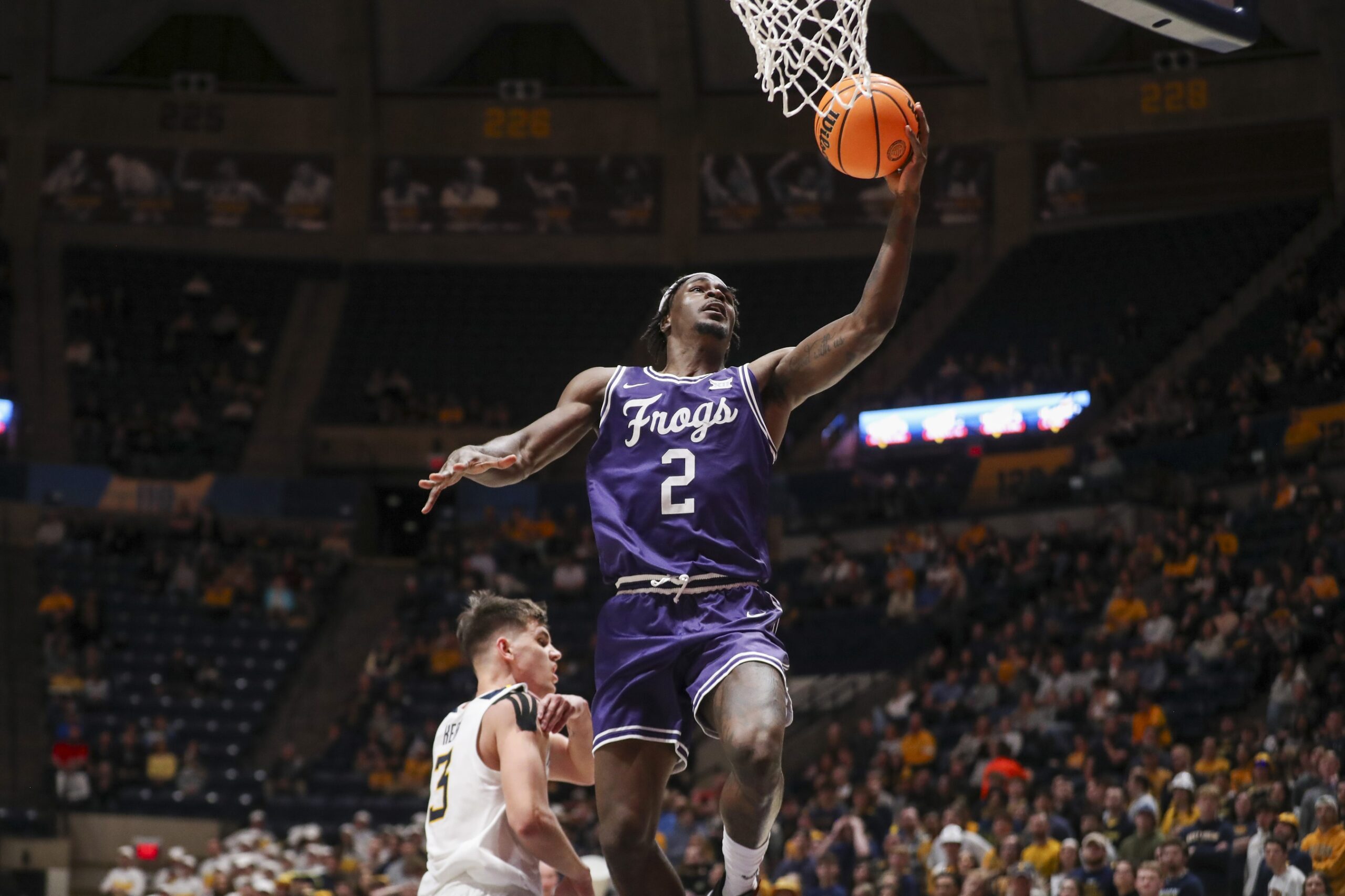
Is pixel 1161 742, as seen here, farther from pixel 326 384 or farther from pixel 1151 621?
pixel 326 384

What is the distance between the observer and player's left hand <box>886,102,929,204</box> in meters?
5.18

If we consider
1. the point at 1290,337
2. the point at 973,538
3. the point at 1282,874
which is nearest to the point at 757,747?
the point at 1282,874

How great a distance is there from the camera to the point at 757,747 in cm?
473

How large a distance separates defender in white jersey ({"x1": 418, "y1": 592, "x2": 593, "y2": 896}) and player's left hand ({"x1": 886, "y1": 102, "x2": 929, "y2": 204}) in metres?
1.92

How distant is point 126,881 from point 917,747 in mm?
8594

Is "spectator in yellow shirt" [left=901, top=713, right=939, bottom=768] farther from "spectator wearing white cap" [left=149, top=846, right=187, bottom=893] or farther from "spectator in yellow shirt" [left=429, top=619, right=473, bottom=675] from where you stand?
"spectator wearing white cap" [left=149, top=846, right=187, bottom=893]

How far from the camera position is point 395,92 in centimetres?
2908

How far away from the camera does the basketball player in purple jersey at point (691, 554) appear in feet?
16.3

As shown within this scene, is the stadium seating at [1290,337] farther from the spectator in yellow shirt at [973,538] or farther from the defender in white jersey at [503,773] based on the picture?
the defender in white jersey at [503,773]

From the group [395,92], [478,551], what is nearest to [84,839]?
[478,551]

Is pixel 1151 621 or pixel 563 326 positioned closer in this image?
pixel 1151 621

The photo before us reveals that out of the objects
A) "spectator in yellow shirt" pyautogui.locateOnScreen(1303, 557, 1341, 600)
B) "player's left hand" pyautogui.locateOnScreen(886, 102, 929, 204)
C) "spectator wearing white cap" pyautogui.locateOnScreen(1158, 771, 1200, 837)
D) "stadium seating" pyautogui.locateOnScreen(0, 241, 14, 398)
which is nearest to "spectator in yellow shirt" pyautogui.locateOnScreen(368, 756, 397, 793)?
"spectator wearing white cap" pyautogui.locateOnScreen(1158, 771, 1200, 837)

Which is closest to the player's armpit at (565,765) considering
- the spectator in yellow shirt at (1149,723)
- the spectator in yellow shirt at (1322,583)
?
the spectator in yellow shirt at (1149,723)

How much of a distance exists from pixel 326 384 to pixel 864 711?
12.6 m
